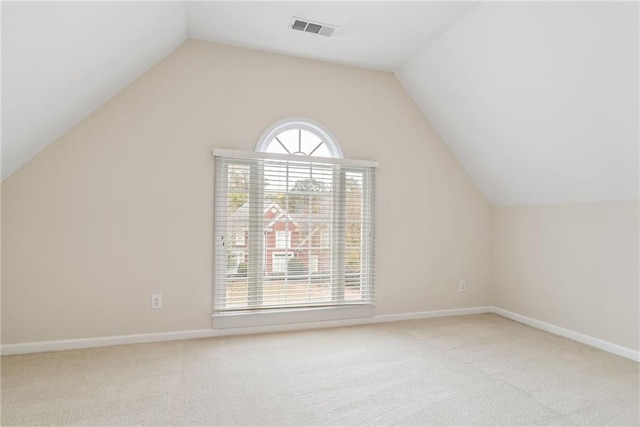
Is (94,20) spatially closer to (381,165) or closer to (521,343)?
(381,165)

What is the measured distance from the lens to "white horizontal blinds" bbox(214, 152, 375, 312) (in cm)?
338

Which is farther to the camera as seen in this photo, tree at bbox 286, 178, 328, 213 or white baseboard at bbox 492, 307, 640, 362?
tree at bbox 286, 178, 328, 213

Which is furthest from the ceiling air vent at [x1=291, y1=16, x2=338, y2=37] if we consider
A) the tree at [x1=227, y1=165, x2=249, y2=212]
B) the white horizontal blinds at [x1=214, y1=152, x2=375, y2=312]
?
the tree at [x1=227, y1=165, x2=249, y2=212]

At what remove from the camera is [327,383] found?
7.91 feet

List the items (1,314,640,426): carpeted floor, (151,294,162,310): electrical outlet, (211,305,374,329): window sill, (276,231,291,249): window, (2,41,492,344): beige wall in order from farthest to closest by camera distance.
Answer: (276,231,291,249): window → (211,305,374,329): window sill → (151,294,162,310): electrical outlet → (2,41,492,344): beige wall → (1,314,640,426): carpeted floor

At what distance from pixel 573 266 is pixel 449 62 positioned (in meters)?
2.20

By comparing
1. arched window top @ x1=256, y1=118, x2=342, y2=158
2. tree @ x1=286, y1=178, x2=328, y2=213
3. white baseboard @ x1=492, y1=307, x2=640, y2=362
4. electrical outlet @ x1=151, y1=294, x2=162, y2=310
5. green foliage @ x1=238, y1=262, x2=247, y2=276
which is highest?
arched window top @ x1=256, y1=118, x2=342, y2=158

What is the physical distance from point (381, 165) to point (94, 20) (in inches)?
107

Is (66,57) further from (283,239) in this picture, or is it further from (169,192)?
(283,239)

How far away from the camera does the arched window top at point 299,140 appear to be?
3.58 metres

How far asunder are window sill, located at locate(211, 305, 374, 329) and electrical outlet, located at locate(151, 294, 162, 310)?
0.47m

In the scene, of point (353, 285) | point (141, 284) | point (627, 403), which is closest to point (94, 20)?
point (141, 284)

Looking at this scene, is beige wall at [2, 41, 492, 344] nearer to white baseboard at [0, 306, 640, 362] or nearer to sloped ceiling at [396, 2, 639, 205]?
white baseboard at [0, 306, 640, 362]

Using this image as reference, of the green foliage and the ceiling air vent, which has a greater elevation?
the ceiling air vent
